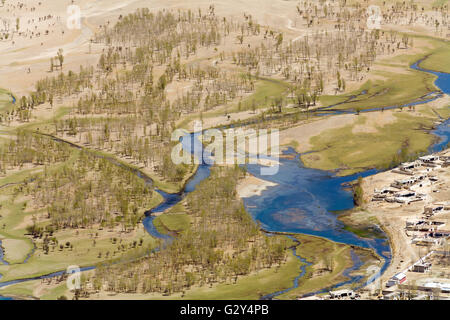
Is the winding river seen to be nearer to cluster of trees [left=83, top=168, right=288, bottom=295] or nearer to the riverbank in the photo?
the riverbank

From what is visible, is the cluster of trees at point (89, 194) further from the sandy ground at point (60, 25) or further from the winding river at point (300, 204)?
the sandy ground at point (60, 25)

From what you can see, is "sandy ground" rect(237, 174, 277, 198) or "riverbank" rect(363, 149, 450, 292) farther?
"sandy ground" rect(237, 174, 277, 198)

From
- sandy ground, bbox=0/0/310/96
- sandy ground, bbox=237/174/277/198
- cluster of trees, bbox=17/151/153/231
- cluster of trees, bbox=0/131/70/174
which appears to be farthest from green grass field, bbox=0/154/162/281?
sandy ground, bbox=0/0/310/96

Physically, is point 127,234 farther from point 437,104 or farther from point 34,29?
point 34,29

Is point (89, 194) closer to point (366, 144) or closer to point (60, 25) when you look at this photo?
point (366, 144)

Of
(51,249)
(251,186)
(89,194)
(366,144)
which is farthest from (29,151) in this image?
(366,144)

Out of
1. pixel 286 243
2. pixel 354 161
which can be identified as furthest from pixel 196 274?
pixel 354 161

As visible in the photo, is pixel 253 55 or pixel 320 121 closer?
pixel 320 121
